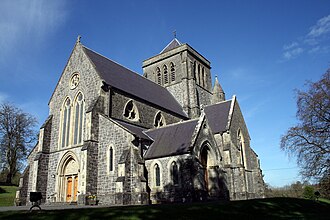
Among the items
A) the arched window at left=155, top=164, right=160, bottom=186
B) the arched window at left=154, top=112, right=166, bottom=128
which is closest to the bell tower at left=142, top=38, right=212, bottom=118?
the arched window at left=154, top=112, right=166, bottom=128

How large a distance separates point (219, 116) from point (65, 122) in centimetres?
1623

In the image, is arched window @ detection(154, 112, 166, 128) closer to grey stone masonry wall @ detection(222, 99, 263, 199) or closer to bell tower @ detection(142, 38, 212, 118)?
bell tower @ detection(142, 38, 212, 118)

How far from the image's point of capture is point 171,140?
2255 centimetres

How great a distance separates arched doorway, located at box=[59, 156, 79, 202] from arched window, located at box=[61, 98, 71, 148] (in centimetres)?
185

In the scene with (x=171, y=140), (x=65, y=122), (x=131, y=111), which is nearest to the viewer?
(x=171, y=140)

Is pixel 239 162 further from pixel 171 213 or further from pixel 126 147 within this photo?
pixel 171 213

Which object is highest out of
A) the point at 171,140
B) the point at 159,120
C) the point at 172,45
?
the point at 172,45

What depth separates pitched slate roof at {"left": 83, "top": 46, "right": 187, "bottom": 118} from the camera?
25.8m

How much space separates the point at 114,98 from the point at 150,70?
62.8 feet

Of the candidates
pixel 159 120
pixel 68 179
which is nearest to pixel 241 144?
pixel 159 120

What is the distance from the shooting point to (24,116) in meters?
43.6

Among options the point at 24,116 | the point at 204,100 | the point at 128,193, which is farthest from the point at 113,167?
the point at 24,116

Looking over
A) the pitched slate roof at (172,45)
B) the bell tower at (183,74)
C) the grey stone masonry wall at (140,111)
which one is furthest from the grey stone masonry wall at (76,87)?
the pitched slate roof at (172,45)

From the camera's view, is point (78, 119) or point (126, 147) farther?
point (78, 119)
